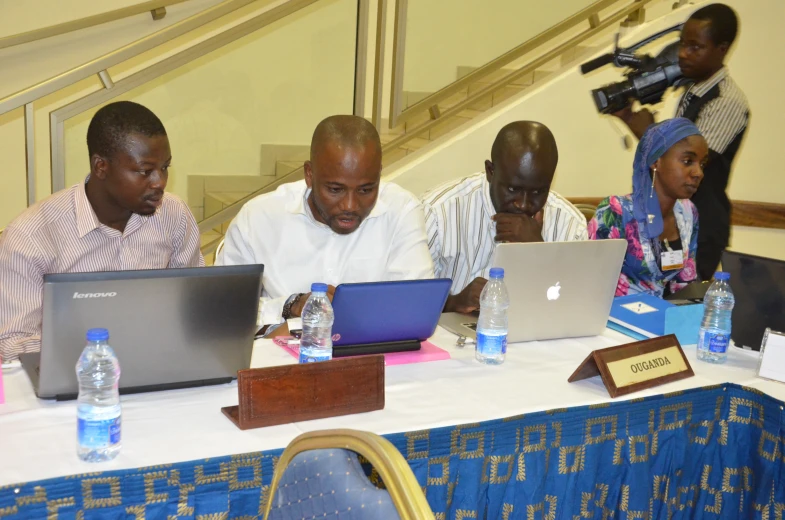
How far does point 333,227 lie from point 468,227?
0.62 metres

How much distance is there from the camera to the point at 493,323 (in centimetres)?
196

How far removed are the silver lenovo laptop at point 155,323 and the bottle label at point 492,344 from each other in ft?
1.94

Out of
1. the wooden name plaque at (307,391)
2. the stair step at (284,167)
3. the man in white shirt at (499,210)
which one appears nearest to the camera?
the wooden name plaque at (307,391)

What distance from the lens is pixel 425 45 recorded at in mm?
3941

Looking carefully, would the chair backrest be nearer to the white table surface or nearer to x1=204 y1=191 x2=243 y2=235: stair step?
the white table surface

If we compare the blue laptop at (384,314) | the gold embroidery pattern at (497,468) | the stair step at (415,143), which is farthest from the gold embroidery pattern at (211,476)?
the stair step at (415,143)

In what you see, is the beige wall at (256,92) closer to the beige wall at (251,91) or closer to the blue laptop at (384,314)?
the beige wall at (251,91)

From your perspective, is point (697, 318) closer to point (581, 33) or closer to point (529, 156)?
point (529, 156)

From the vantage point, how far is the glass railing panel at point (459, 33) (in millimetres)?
3908

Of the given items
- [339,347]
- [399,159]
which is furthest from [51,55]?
[339,347]

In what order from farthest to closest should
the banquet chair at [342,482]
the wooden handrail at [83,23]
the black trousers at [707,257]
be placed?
the wooden handrail at [83,23] → the black trousers at [707,257] → the banquet chair at [342,482]

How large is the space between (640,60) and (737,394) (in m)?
1.84

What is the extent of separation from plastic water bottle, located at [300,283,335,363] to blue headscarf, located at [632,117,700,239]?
1.36m

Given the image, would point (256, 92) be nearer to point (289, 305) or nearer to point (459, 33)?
point (459, 33)
